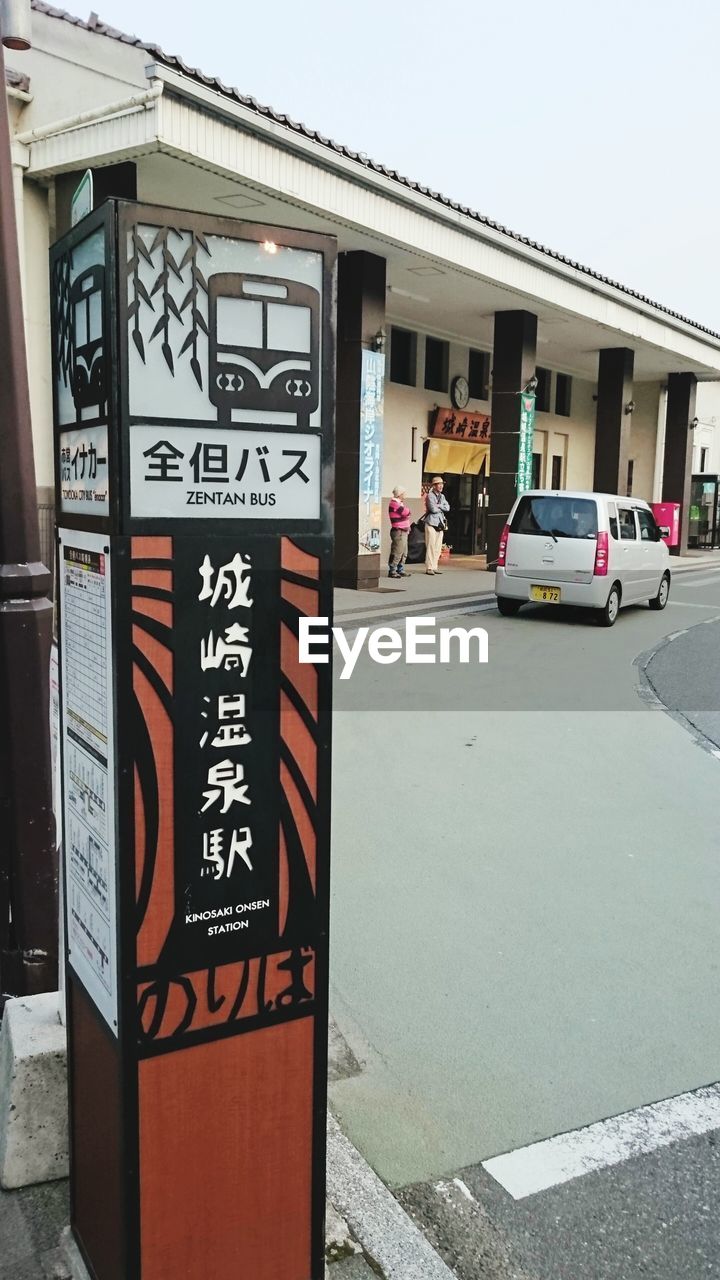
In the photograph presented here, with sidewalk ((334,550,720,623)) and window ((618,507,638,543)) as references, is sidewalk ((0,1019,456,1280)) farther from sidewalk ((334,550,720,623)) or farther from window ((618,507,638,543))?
window ((618,507,638,543))

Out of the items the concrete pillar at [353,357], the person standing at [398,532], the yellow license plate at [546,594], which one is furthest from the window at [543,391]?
the yellow license plate at [546,594]

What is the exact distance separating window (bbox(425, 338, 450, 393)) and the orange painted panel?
68.4 ft

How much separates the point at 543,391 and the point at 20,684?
2535 centimetres

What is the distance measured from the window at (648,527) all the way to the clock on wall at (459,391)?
8.90m

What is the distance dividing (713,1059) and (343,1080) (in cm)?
124

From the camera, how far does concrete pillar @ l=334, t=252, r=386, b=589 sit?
15.5 meters

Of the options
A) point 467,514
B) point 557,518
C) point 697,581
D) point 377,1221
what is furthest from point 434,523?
point 377,1221

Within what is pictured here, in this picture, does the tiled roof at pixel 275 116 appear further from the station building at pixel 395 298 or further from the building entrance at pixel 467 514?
the building entrance at pixel 467 514

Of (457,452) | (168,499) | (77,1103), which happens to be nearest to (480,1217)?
(77,1103)

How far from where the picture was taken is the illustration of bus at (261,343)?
1960mm

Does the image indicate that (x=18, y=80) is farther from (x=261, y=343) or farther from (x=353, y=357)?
(x=261, y=343)

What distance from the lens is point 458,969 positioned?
397 cm

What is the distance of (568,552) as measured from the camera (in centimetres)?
1294

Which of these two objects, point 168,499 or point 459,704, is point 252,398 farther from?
point 459,704
